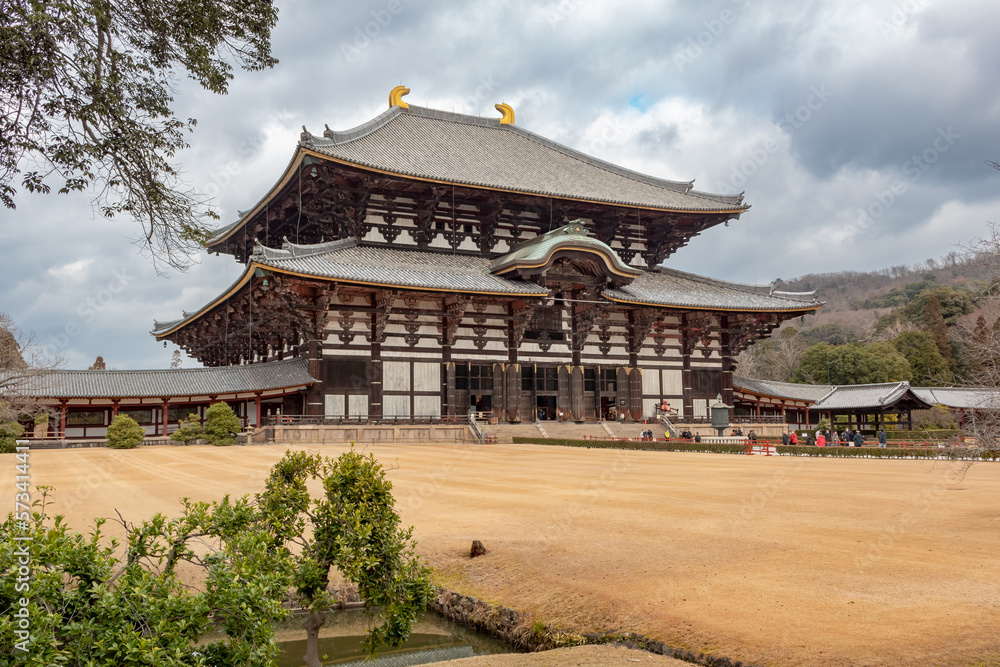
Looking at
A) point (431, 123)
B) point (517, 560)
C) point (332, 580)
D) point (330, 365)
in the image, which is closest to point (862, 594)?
point (517, 560)

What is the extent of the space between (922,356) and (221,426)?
195ft

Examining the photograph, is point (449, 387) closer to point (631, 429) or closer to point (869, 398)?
point (631, 429)

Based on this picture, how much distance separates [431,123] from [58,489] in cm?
3641

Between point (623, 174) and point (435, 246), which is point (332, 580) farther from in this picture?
point (623, 174)

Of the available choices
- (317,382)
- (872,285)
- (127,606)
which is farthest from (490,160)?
(872,285)

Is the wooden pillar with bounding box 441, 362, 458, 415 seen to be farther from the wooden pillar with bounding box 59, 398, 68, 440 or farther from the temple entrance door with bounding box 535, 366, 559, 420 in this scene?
the wooden pillar with bounding box 59, 398, 68, 440

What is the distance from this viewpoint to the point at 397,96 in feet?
153

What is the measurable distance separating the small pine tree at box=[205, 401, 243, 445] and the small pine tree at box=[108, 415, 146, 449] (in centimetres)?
271

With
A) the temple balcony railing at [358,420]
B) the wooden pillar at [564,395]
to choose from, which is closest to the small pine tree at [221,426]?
the temple balcony railing at [358,420]

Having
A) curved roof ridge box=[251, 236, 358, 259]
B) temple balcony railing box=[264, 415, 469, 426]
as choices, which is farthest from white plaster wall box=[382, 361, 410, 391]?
curved roof ridge box=[251, 236, 358, 259]

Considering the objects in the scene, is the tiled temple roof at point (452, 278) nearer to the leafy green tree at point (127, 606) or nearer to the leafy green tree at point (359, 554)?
the leafy green tree at point (359, 554)

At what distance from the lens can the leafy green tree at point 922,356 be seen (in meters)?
62.2

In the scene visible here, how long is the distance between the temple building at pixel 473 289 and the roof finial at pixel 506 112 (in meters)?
3.67

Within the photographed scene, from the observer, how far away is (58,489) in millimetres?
14008
